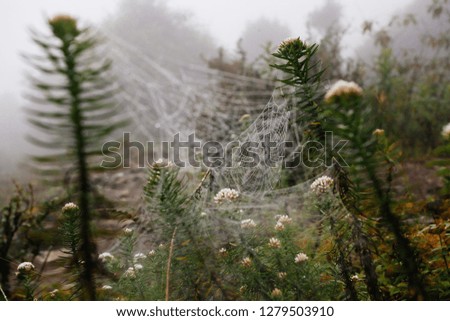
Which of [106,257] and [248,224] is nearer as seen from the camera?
[248,224]

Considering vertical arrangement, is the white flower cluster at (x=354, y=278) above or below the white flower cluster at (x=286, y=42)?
below

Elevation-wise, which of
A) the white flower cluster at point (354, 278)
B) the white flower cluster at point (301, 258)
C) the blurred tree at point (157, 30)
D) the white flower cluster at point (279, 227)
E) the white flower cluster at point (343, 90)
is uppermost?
the blurred tree at point (157, 30)

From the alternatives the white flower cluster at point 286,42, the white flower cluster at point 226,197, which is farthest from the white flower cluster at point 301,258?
the white flower cluster at point 286,42

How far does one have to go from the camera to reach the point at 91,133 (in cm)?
87

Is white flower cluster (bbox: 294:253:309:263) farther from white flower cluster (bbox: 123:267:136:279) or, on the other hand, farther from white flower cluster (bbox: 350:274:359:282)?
white flower cluster (bbox: 123:267:136:279)

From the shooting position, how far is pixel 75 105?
0.85 m

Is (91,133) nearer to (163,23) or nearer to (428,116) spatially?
(428,116)

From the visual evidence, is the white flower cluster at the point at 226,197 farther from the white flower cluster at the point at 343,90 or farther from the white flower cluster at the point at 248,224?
the white flower cluster at the point at 343,90

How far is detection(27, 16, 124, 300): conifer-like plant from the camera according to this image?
2.72ft

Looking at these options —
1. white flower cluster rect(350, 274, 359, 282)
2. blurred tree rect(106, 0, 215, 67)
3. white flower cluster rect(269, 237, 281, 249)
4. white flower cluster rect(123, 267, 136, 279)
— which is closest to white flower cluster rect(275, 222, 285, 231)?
white flower cluster rect(269, 237, 281, 249)

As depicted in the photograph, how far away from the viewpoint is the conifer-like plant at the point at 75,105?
831 mm

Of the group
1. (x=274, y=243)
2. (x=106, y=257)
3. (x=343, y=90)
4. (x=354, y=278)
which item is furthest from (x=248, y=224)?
(x=343, y=90)

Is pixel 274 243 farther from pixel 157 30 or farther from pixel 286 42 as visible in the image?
pixel 157 30
